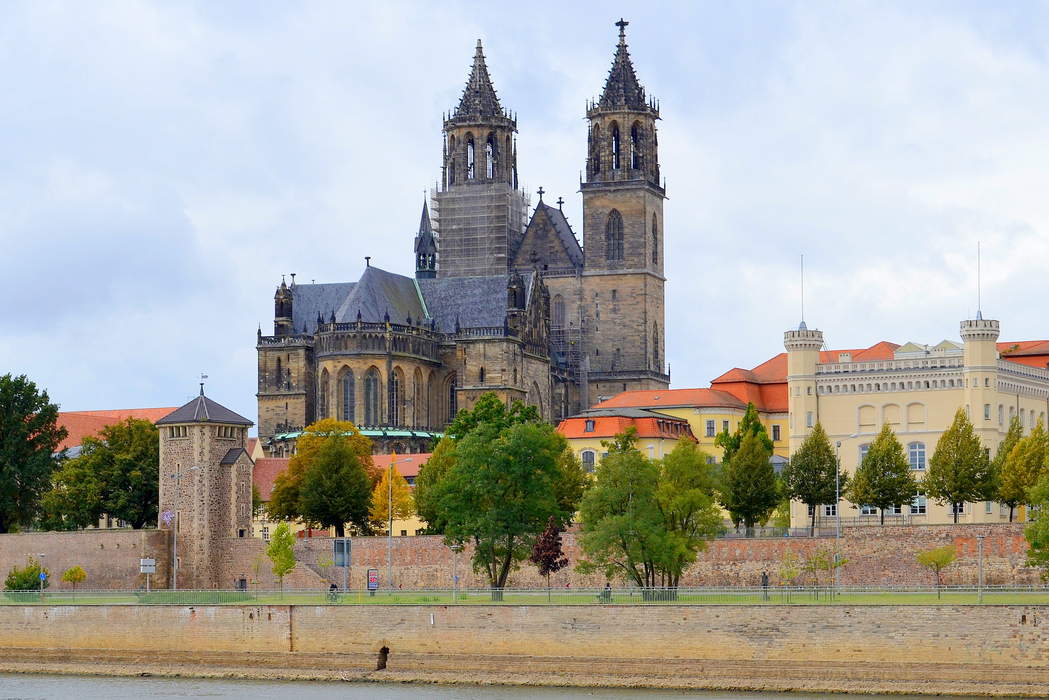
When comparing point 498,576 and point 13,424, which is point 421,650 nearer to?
point 498,576

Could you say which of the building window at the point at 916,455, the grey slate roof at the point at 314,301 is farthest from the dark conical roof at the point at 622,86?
the building window at the point at 916,455

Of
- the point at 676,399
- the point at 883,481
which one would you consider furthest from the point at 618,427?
the point at 883,481

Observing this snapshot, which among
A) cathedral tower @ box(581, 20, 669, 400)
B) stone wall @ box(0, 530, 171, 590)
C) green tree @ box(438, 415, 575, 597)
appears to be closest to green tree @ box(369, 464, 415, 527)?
stone wall @ box(0, 530, 171, 590)

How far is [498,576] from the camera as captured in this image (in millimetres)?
75062

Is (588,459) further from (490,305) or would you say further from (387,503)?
(490,305)

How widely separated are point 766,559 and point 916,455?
1436 cm

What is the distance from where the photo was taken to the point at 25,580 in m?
78.7

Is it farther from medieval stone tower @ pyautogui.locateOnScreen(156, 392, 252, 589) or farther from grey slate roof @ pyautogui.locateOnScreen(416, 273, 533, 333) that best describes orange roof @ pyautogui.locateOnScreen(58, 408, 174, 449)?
medieval stone tower @ pyautogui.locateOnScreen(156, 392, 252, 589)

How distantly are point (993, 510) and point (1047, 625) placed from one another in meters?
32.3

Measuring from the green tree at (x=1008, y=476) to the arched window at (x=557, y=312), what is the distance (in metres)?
55.4

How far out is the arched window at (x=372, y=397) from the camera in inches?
Answer: 4624

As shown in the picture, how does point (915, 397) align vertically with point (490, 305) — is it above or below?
below

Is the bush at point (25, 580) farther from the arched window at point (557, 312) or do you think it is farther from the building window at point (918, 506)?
the arched window at point (557, 312)

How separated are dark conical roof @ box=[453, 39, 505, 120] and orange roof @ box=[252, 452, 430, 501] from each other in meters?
32.0
